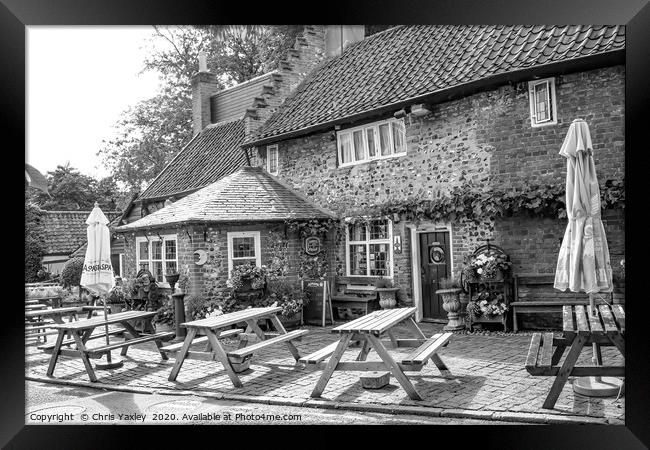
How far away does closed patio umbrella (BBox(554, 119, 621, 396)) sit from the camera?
18.9 feet

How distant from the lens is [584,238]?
229 inches

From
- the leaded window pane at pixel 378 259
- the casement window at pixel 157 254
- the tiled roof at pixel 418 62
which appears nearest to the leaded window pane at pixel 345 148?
the tiled roof at pixel 418 62

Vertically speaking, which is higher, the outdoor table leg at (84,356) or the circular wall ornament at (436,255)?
the circular wall ornament at (436,255)

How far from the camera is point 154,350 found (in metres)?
9.61

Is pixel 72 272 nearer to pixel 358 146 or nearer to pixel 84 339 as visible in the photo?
pixel 84 339

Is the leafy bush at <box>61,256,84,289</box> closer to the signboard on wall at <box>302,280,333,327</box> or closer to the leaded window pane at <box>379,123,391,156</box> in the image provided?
the signboard on wall at <box>302,280,333,327</box>

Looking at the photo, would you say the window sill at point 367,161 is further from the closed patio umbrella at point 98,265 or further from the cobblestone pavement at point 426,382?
the closed patio umbrella at point 98,265

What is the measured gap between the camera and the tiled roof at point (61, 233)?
13930 mm

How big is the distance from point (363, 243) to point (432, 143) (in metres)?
2.75

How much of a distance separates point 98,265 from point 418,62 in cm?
818

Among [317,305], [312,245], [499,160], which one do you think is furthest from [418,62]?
[317,305]

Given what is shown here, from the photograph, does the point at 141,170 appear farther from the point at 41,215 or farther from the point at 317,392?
the point at 317,392

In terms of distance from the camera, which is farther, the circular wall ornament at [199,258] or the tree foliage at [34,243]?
the tree foliage at [34,243]

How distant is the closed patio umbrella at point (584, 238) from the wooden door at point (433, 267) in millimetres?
5020
